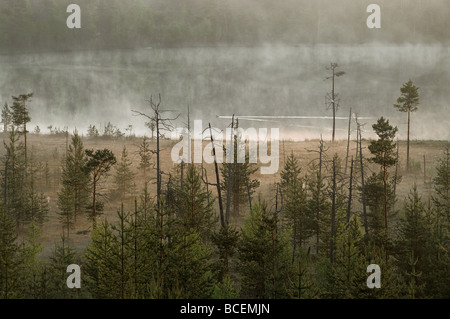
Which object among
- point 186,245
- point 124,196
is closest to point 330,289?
point 186,245

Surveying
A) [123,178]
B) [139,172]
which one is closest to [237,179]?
[123,178]

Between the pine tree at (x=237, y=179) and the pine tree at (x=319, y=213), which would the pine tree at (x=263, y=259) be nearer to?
the pine tree at (x=319, y=213)

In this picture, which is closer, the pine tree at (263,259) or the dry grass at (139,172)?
the pine tree at (263,259)

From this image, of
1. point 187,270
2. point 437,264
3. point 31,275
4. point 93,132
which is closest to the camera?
point 187,270

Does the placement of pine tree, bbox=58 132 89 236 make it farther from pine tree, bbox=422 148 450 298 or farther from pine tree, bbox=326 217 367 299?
pine tree, bbox=422 148 450 298

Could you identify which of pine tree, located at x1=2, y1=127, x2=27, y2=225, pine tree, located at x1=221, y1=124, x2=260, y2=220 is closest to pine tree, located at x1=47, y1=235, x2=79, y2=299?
pine tree, located at x1=2, y1=127, x2=27, y2=225

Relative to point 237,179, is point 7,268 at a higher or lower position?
lower

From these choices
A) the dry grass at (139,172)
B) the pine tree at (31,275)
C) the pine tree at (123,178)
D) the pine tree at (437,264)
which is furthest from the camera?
the pine tree at (123,178)

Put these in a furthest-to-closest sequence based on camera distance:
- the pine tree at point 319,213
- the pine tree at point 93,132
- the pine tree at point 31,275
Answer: the pine tree at point 93,132 → the pine tree at point 319,213 → the pine tree at point 31,275

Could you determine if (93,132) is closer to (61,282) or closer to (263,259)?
(61,282)

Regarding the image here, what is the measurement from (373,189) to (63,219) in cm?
3580

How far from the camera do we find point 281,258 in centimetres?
2308

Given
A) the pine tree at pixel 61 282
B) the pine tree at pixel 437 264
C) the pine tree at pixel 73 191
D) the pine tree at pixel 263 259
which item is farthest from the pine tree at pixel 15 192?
the pine tree at pixel 437 264
